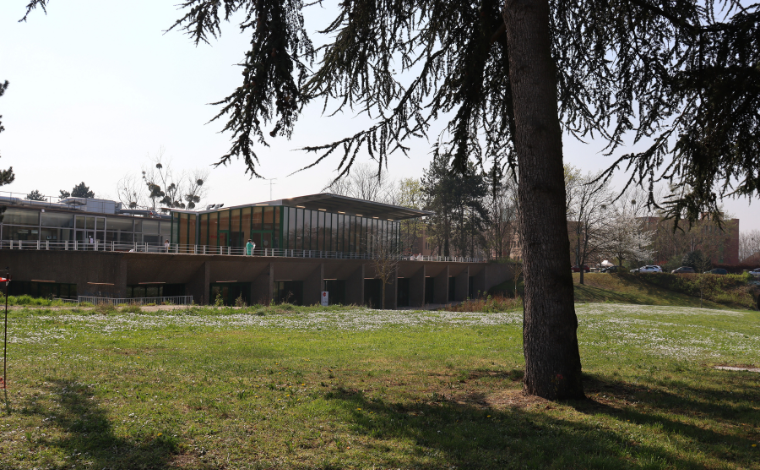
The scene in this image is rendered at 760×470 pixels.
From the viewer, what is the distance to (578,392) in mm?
6555

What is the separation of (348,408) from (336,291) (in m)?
40.0

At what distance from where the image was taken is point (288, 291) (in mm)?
40531

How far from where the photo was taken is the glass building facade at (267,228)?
42.0m

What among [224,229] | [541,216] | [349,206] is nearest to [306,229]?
[349,206]

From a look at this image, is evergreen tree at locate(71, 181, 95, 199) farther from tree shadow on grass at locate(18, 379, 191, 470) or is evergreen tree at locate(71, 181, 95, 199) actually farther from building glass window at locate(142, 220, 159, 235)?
tree shadow on grass at locate(18, 379, 191, 470)

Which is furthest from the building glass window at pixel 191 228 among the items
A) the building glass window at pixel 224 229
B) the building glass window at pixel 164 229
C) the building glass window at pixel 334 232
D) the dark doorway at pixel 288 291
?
the building glass window at pixel 334 232

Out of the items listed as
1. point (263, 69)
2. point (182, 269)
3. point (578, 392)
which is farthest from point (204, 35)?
point (182, 269)

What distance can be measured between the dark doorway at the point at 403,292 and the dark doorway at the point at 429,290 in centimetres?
390

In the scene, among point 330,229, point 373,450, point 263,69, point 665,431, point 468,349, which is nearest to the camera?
point 373,450

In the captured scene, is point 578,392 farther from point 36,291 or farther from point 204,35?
point 36,291

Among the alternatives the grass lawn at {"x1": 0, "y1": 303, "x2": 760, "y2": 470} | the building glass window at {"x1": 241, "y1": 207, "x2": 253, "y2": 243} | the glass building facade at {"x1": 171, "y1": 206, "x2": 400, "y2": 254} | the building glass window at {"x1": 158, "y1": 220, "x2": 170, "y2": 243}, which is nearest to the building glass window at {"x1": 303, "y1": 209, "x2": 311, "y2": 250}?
the glass building facade at {"x1": 171, "y1": 206, "x2": 400, "y2": 254}

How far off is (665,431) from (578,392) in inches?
51.8

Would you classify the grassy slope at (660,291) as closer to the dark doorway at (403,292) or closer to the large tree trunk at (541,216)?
the dark doorway at (403,292)

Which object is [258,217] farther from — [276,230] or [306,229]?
[306,229]
